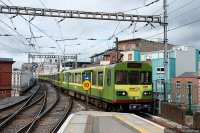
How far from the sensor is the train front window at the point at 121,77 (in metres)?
19.3

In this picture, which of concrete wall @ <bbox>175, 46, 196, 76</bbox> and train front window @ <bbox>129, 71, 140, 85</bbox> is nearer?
train front window @ <bbox>129, 71, 140, 85</bbox>

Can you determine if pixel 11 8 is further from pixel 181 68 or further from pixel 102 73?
pixel 181 68

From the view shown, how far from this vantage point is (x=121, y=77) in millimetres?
19469

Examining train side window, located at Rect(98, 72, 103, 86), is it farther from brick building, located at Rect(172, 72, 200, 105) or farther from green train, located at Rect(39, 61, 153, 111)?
brick building, located at Rect(172, 72, 200, 105)

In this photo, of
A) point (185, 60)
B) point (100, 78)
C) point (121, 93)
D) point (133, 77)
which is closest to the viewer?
point (121, 93)

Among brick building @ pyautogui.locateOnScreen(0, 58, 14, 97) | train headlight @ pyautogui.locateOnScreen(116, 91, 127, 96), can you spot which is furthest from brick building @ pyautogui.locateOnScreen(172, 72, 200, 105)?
brick building @ pyautogui.locateOnScreen(0, 58, 14, 97)

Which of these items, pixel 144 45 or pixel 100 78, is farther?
pixel 144 45

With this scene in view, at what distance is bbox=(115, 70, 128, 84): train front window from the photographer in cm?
1933

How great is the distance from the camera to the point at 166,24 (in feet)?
73.6

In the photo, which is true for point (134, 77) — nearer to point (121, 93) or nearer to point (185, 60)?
point (121, 93)

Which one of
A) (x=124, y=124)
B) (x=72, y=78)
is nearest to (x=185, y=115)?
(x=124, y=124)

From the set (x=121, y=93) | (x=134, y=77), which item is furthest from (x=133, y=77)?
(x=121, y=93)

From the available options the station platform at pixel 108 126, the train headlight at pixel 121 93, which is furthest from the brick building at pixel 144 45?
the station platform at pixel 108 126

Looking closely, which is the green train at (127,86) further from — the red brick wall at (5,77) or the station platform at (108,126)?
the red brick wall at (5,77)
